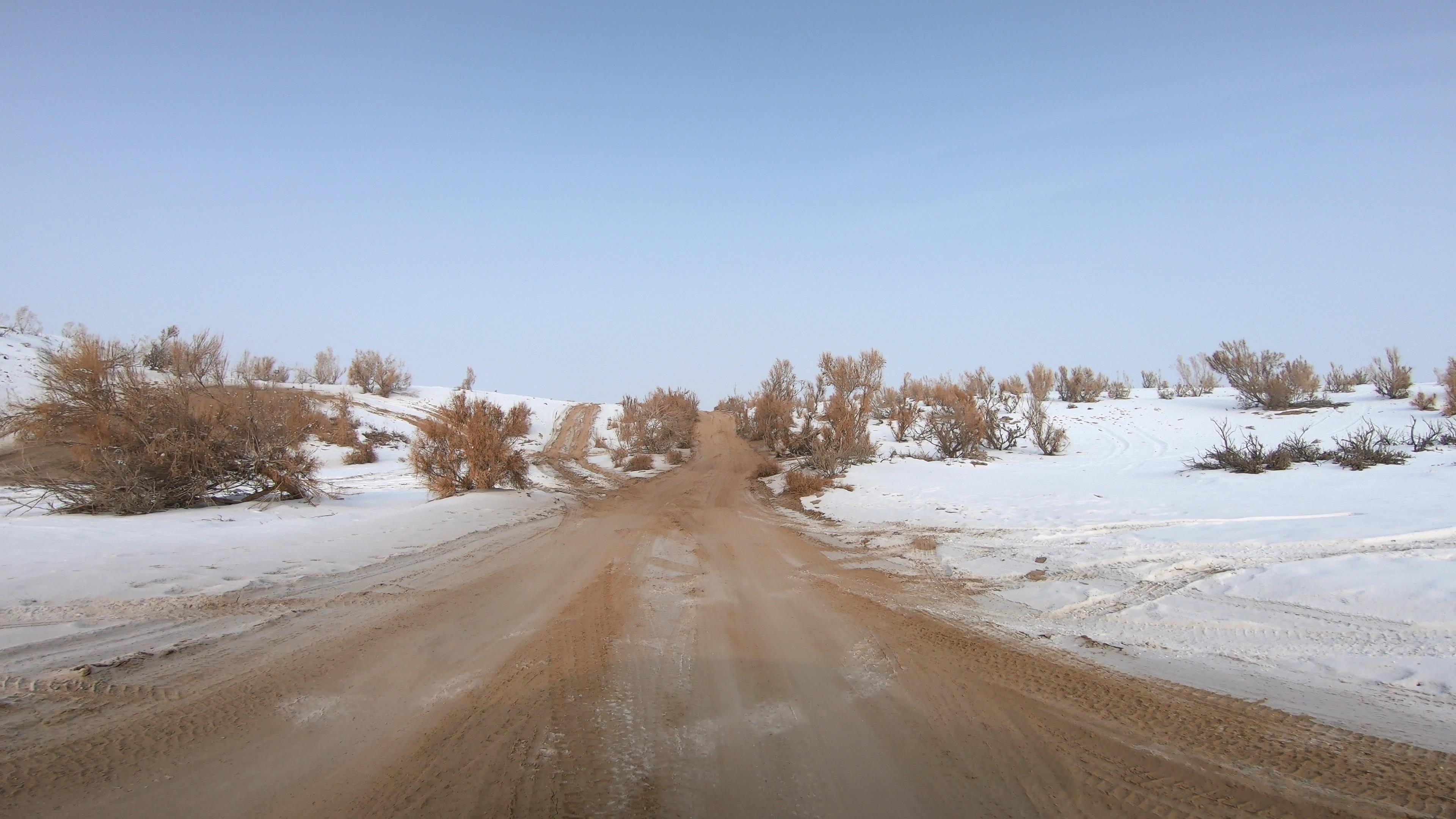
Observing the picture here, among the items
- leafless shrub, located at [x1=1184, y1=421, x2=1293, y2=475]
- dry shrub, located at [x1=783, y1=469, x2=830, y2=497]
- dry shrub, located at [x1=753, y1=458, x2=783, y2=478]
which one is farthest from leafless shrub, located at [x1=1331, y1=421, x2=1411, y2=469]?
dry shrub, located at [x1=753, y1=458, x2=783, y2=478]

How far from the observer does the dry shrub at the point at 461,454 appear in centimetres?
1310

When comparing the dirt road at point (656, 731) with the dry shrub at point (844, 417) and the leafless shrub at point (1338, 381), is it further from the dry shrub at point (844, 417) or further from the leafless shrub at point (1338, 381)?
the leafless shrub at point (1338, 381)

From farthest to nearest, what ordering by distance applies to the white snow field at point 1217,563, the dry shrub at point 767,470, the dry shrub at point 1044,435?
1. the dry shrub at point 1044,435
2. the dry shrub at point 767,470
3. the white snow field at point 1217,563

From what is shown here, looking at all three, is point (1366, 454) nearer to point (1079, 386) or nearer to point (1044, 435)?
point (1044, 435)

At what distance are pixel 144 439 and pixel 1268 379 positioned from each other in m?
34.4

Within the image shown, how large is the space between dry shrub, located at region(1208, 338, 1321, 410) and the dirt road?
89.9 feet

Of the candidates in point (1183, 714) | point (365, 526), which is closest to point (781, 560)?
point (1183, 714)

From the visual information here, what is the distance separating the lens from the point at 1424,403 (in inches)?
784

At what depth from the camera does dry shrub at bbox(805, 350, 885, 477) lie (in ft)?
58.9

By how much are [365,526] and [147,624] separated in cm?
451

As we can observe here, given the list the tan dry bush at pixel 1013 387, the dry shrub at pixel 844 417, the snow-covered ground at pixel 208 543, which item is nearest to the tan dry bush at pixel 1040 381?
the tan dry bush at pixel 1013 387

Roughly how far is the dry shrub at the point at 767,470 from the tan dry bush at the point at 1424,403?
784 inches

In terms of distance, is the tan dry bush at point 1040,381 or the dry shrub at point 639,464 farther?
the tan dry bush at point 1040,381

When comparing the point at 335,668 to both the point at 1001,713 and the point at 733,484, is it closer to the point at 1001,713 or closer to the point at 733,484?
the point at 1001,713
